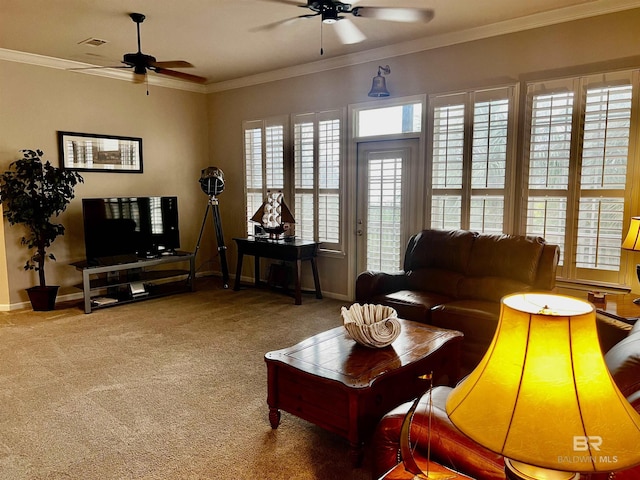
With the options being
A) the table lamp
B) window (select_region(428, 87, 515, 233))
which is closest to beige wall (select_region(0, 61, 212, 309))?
window (select_region(428, 87, 515, 233))

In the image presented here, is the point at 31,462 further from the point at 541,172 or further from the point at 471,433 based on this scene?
the point at 541,172

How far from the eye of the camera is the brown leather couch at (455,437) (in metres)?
1.35

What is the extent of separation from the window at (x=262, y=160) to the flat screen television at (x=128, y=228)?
1.08 metres

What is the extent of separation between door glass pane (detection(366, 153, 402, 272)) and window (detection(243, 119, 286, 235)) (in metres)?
1.43

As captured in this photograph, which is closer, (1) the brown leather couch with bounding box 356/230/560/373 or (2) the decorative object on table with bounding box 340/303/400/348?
(2) the decorative object on table with bounding box 340/303/400/348

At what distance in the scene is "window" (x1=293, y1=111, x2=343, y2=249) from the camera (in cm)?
561

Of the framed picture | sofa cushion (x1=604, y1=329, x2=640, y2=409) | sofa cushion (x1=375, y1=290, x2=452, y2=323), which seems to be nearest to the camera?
sofa cushion (x1=604, y1=329, x2=640, y2=409)

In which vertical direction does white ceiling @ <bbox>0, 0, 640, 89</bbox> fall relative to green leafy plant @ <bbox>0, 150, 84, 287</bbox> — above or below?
above

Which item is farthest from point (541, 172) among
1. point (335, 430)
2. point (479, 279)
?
point (335, 430)

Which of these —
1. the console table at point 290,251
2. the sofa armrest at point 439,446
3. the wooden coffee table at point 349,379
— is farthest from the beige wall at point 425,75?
the sofa armrest at point 439,446

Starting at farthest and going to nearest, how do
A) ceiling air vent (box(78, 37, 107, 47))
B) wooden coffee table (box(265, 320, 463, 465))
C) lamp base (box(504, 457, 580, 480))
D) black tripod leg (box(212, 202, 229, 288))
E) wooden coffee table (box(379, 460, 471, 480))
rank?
black tripod leg (box(212, 202, 229, 288))
ceiling air vent (box(78, 37, 107, 47))
wooden coffee table (box(265, 320, 463, 465))
wooden coffee table (box(379, 460, 471, 480))
lamp base (box(504, 457, 580, 480))

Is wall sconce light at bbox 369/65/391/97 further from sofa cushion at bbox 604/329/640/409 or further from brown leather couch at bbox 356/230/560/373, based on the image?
sofa cushion at bbox 604/329/640/409

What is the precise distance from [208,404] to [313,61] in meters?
4.18

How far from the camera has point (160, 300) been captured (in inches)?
227
